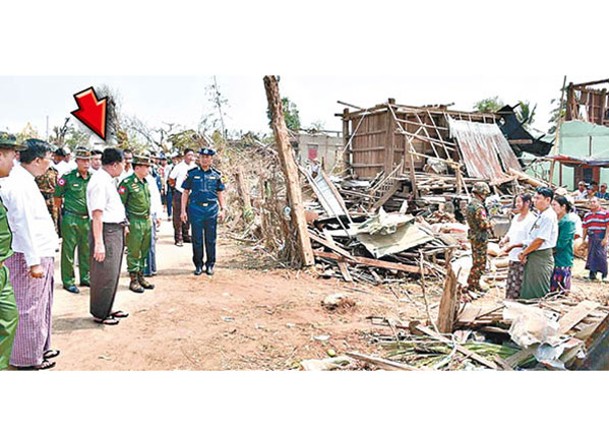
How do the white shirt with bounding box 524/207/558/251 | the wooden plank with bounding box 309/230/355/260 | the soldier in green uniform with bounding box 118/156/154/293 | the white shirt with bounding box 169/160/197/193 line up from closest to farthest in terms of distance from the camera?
the white shirt with bounding box 524/207/558/251
the soldier in green uniform with bounding box 118/156/154/293
the wooden plank with bounding box 309/230/355/260
the white shirt with bounding box 169/160/197/193

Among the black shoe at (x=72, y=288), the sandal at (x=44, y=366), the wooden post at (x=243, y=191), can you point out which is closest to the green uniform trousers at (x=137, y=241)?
the black shoe at (x=72, y=288)

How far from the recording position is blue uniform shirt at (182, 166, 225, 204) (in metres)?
6.61

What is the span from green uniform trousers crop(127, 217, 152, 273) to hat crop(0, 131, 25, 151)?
2.23 meters

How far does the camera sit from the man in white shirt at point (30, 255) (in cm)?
332

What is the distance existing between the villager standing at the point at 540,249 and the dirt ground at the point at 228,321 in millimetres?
681

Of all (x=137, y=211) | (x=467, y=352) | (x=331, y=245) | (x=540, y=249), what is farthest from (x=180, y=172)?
(x=467, y=352)

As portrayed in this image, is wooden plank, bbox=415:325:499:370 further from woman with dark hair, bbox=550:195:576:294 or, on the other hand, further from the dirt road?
woman with dark hair, bbox=550:195:576:294

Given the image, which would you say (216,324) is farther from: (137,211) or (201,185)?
(201,185)

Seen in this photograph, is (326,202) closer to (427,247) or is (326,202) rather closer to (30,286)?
(427,247)

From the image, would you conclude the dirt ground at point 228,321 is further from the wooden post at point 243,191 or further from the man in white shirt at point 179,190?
the wooden post at point 243,191

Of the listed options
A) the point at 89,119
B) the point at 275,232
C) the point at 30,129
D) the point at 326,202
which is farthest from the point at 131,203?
the point at 30,129

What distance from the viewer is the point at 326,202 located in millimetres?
10125

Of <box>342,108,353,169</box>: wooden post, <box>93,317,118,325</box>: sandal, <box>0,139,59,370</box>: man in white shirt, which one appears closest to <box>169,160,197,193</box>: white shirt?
<box>93,317,118,325</box>: sandal

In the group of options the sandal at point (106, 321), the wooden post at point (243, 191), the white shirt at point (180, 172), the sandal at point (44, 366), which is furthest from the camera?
the wooden post at point (243, 191)
